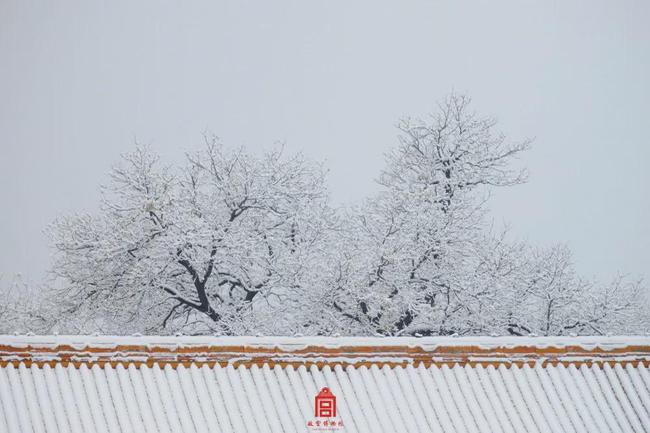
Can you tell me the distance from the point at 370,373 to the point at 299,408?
0.97 meters

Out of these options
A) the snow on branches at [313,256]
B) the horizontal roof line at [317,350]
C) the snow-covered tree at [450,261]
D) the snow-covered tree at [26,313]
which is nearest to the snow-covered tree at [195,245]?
the snow on branches at [313,256]

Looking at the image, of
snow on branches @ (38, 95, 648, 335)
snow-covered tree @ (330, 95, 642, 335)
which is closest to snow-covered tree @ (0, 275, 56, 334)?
snow on branches @ (38, 95, 648, 335)

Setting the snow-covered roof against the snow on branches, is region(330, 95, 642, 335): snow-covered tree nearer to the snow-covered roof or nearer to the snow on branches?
the snow on branches

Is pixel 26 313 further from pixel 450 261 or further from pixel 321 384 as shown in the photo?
pixel 321 384

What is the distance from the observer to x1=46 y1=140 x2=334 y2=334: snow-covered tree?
24938mm

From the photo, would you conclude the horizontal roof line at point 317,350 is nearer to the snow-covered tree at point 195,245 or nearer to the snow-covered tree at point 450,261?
the snow-covered tree at point 450,261

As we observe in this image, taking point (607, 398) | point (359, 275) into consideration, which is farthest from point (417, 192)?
point (607, 398)

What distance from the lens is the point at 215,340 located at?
412 inches

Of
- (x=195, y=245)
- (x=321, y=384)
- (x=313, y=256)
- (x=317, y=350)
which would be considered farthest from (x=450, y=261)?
(x=321, y=384)

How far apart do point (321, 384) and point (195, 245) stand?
574 inches

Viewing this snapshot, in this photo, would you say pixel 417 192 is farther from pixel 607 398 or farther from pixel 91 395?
pixel 91 395

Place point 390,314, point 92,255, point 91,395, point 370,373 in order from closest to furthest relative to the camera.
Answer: point 91,395, point 370,373, point 390,314, point 92,255

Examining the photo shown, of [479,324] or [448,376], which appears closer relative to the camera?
[448,376]

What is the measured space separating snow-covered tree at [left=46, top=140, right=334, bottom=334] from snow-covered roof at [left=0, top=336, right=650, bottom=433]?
13.5 meters
